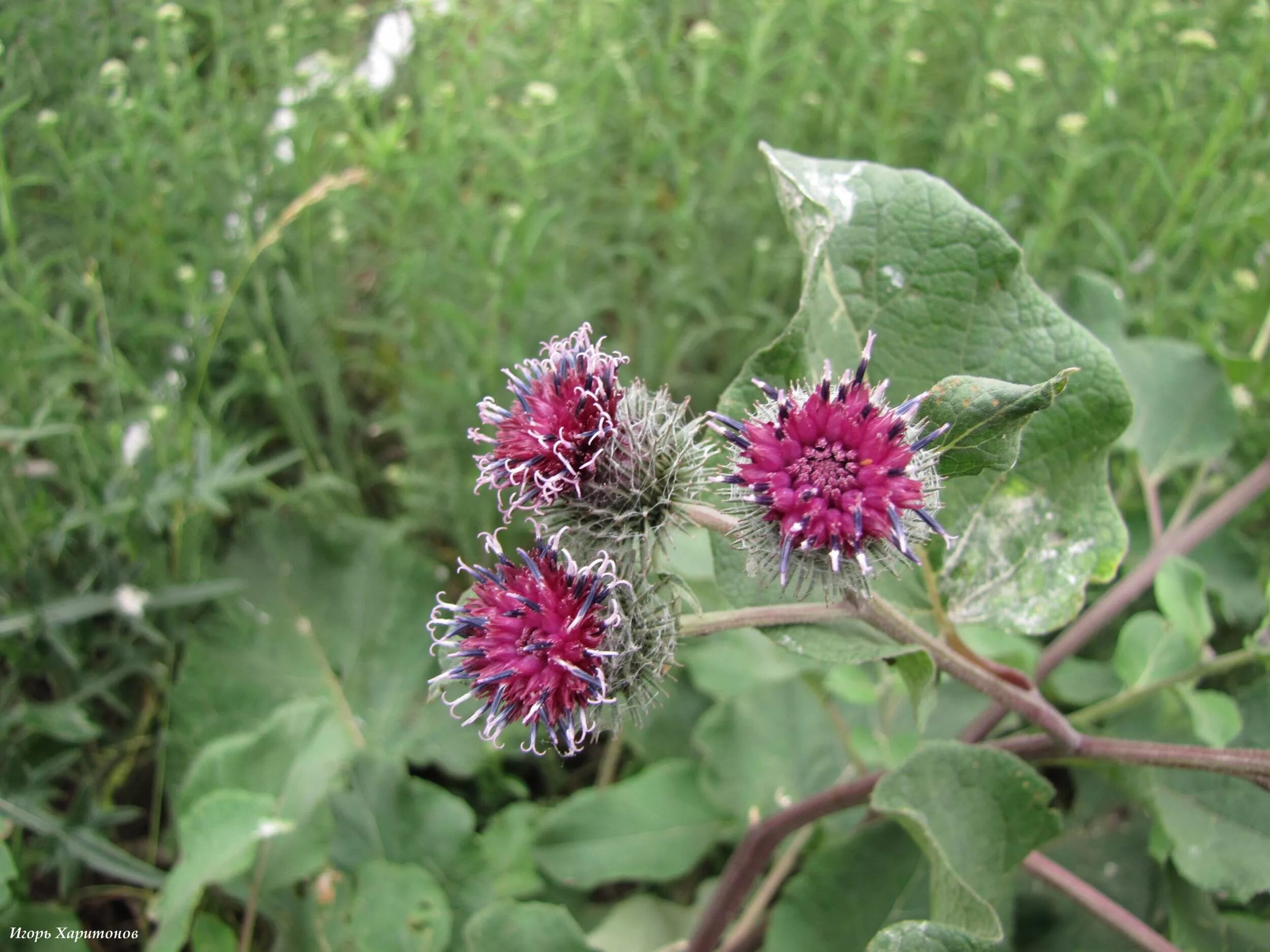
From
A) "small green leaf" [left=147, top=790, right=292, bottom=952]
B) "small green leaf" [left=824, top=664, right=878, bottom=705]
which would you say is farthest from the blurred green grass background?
"small green leaf" [left=824, top=664, right=878, bottom=705]

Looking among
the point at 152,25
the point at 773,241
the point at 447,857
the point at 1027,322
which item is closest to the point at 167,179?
the point at 152,25

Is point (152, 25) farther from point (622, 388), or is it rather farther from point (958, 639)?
point (958, 639)

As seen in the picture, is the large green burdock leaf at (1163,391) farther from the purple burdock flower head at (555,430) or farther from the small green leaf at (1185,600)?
the purple burdock flower head at (555,430)

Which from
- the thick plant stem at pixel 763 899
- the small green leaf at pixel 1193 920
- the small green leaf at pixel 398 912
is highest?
the small green leaf at pixel 1193 920

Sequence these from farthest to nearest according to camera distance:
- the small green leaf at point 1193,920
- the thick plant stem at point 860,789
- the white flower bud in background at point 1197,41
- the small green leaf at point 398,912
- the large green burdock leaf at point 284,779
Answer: the white flower bud in background at point 1197,41
the large green burdock leaf at point 284,779
the small green leaf at point 398,912
the small green leaf at point 1193,920
the thick plant stem at point 860,789

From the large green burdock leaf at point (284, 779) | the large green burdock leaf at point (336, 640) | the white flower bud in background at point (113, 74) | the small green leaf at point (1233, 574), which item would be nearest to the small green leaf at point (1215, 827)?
the small green leaf at point (1233, 574)
